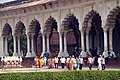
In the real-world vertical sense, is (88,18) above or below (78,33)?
above

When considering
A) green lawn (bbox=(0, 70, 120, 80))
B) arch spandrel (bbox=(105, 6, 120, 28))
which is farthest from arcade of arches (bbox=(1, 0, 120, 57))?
green lawn (bbox=(0, 70, 120, 80))

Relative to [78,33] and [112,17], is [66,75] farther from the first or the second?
[78,33]

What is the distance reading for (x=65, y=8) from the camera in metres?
35.0

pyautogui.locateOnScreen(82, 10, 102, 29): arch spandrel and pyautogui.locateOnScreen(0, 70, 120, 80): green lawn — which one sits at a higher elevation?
pyautogui.locateOnScreen(82, 10, 102, 29): arch spandrel

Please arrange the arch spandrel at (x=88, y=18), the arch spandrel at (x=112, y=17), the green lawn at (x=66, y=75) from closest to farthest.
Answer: the green lawn at (x=66, y=75) < the arch spandrel at (x=112, y=17) < the arch spandrel at (x=88, y=18)

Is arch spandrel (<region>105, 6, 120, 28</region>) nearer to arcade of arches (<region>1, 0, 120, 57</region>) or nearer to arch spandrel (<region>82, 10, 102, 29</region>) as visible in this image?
arcade of arches (<region>1, 0, 120, 57</region>)

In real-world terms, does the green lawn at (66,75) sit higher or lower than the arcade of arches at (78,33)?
lower

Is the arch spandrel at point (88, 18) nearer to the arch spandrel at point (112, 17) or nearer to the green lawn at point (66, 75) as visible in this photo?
the arch spandrel at point (112, 17)

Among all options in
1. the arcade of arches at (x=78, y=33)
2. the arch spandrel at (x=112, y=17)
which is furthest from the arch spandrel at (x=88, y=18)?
the arch spandrel at (x=112, y=17)

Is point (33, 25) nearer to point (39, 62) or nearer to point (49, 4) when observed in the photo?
point (49, 4)

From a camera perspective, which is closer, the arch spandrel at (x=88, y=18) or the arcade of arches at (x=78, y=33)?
the arcade of arches at (x=78, y=33)

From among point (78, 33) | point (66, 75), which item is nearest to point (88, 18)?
point (78, 33)

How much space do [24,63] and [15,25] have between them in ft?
20.4

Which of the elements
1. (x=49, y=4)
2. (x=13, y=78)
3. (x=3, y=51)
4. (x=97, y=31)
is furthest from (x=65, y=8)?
(x=13, y=78)
